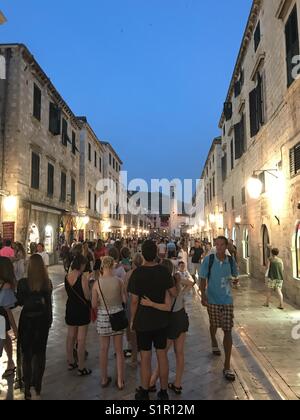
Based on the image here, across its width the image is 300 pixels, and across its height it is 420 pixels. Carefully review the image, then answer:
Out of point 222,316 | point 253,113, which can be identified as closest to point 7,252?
point 222,316

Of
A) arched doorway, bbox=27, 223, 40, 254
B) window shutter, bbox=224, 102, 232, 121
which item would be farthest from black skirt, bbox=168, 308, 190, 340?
window shutter, bbox=224, 102, 232, 121

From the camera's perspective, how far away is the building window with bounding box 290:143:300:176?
9.74 m

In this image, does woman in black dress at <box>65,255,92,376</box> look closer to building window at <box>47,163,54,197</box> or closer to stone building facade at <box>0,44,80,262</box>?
stone building facade at <box>0,44,80,262</box>

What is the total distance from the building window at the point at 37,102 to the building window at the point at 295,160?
13.7m

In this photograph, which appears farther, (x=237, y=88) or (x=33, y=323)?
(x=237, y=88)

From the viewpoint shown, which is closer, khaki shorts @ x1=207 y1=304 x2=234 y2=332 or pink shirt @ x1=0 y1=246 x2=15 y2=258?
khaki shorts @ x1=207 y1=304 x2=234 y2=332

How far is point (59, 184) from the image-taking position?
23.4 m

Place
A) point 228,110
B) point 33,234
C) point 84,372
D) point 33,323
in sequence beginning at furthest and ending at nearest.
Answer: point 228,110 < point 33,234 < point 84,372 < point 33,323

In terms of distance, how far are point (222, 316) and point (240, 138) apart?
15.1 m

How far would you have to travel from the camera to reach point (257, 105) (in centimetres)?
1442

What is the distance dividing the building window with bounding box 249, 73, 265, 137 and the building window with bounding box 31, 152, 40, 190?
11.0 metres

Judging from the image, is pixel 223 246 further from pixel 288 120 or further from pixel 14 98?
pixel 14 98

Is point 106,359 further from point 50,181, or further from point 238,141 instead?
point 50,181

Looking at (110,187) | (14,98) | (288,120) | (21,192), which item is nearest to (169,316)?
(288,120)
